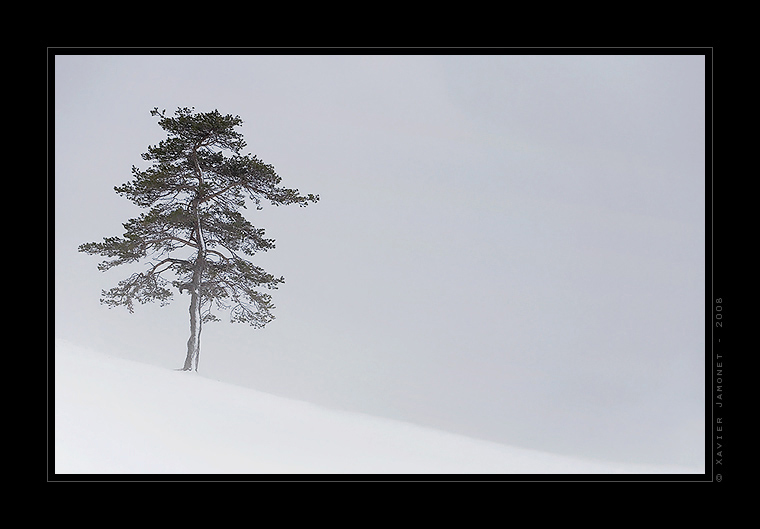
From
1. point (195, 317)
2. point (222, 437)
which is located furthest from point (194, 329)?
point (222, 437)

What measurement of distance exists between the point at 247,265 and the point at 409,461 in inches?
147

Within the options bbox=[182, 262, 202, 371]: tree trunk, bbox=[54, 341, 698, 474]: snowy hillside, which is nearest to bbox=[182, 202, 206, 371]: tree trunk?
bbox=[182, 262, 202, 371]: tree trunk

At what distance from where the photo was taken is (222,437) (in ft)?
21.5

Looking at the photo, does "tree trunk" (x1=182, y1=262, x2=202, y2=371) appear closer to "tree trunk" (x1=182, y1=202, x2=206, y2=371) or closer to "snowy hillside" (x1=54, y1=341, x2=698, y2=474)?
"tree trunk" (x1=182, y1=202, x2=206, y2=371)

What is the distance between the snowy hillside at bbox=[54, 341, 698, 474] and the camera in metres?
5.93

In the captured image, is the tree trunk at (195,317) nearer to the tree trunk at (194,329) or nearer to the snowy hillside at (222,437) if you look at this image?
the tree trunk at (194,329)

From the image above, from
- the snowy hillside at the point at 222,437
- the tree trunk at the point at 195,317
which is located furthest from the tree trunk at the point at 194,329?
the snowy hillside at the point at 222,437

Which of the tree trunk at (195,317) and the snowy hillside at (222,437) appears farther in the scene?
the tree trunk at (195,317)

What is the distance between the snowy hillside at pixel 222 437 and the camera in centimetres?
593

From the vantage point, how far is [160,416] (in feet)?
21.9

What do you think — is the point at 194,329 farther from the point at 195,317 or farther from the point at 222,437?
the point at 222,437

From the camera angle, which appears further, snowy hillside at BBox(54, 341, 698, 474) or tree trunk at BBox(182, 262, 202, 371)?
tree trunk at BBox(182, 262, 202, 371)
